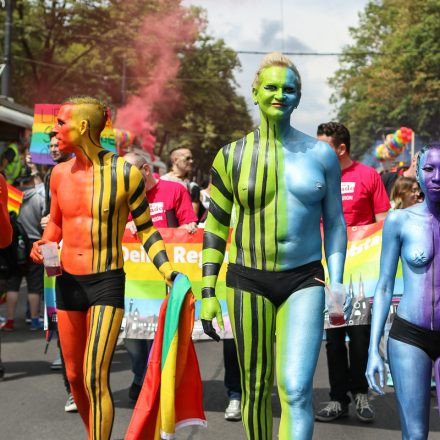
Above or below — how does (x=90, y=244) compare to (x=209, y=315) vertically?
above

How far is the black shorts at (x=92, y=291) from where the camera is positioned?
493cm

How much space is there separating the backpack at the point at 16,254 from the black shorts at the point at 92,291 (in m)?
4.43

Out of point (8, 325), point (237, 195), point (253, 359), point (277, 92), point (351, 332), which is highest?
point (277, 92)

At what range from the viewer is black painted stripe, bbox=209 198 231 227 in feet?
14.2

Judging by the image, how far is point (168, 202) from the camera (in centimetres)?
731

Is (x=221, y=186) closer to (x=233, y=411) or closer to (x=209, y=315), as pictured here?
(x=209, y=315)

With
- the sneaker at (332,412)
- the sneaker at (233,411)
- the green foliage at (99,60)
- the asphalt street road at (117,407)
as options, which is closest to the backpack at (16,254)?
the asphalt street road at (117,407)

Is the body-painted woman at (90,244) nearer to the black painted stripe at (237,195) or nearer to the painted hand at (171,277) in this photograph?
the painted hand at (171,277)

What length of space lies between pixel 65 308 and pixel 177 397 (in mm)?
819

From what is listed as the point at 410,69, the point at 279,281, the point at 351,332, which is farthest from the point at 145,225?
the point at 410,69

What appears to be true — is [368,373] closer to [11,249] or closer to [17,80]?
[11,249]

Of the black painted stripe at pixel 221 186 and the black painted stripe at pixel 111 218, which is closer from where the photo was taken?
the black painted stripe at pixel 221 186

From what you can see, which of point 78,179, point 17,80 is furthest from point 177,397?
point 17,80

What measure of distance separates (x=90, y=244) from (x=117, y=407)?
2374mm
